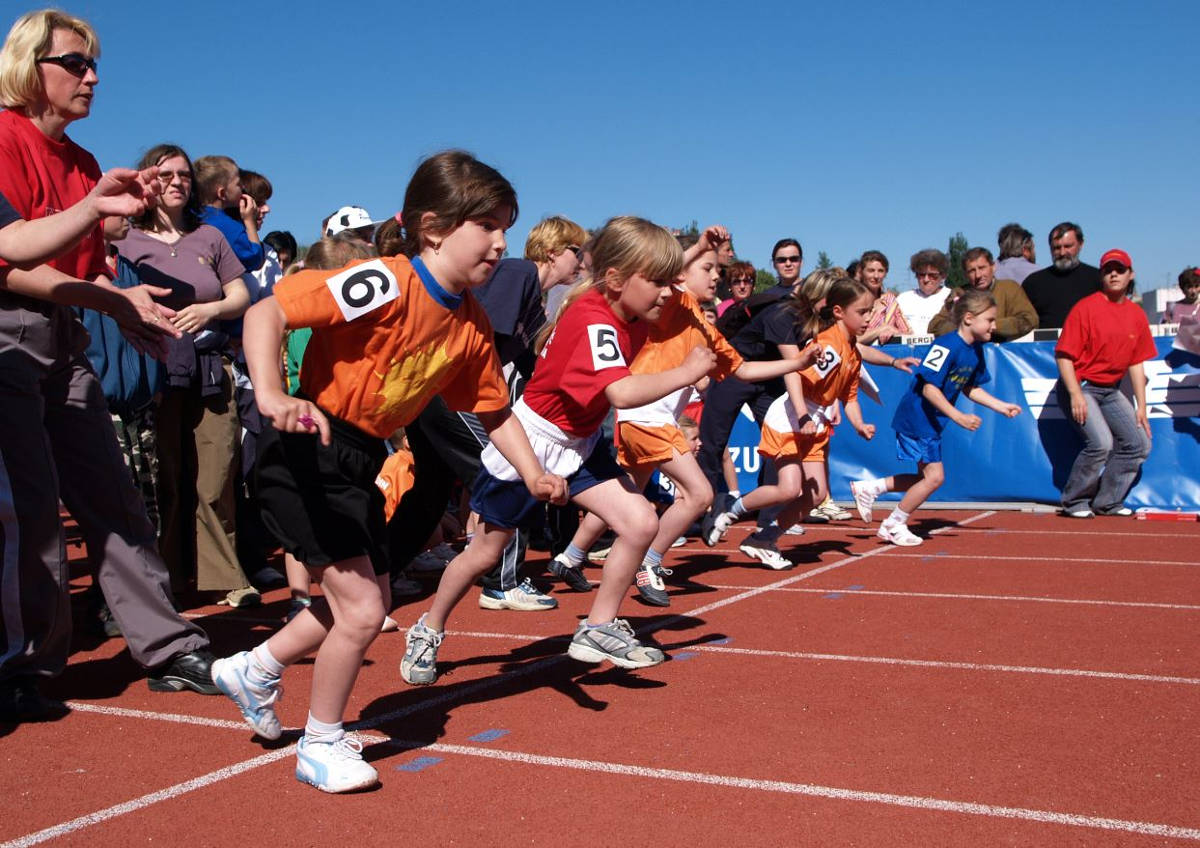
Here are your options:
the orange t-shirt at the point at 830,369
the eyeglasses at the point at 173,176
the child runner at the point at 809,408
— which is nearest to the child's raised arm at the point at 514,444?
the eyeglasses at the point at 173,176

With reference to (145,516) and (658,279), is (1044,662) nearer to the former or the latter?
(658,279)

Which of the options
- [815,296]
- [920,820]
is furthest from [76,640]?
[815,296]

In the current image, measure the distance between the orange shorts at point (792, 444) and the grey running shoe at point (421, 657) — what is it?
382cm

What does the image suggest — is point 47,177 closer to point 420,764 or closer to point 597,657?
point 420,764

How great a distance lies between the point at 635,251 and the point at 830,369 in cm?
351

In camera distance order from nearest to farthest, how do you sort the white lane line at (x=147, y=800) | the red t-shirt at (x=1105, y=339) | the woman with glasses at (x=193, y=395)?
the white lane line at (x=147, y=800) < the woman with glasses at (x=193, y=395) < the red t-shirt at (x=1105, y=339)

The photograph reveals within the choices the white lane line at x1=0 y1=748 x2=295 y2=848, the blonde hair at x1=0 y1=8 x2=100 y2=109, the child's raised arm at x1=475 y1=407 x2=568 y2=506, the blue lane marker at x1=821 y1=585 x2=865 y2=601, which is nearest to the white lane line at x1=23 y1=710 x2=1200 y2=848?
the white lane line at x1=0 y1=748 x2=295 y2=848

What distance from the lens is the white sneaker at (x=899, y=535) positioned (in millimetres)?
9484

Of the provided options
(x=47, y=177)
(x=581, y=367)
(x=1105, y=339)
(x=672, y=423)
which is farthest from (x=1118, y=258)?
(x=47, y=177)

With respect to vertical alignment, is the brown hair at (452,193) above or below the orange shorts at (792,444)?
above

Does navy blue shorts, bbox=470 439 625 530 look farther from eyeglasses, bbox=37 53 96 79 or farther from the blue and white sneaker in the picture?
eyeglasses, bbox=37 53 96 79

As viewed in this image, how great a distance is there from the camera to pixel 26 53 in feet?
14.1

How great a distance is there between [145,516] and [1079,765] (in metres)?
3.56

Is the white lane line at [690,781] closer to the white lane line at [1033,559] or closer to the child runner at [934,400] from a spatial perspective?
the white lane line at [1033,559]
